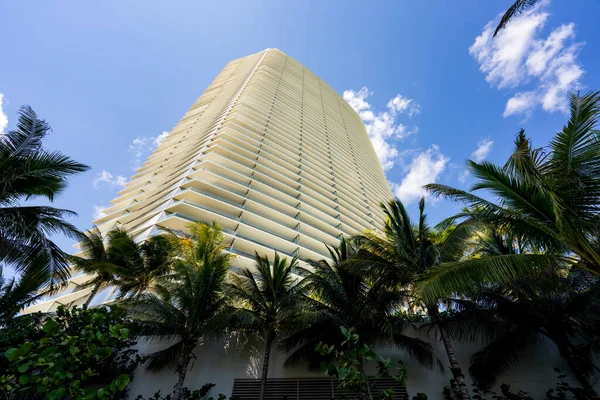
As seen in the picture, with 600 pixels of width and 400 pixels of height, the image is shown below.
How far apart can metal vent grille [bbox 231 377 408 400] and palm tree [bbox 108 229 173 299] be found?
6.25m

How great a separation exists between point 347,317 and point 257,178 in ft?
56.4

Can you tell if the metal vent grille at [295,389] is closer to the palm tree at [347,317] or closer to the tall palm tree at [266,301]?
the tall palm tree at [266,301]

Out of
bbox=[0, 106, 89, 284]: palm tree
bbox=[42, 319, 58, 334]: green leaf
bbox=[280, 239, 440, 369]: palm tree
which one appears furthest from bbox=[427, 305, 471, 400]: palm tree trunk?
bbox=[0, 106, 89, 284]: palm tree

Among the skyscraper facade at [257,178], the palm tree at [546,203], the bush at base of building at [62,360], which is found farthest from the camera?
the skyscraper facade at [257,178]

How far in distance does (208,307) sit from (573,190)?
1066 cm

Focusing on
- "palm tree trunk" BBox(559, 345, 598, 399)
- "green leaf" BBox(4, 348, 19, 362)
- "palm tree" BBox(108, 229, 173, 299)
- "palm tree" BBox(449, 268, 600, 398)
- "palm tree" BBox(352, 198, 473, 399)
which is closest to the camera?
"green leaf" BBox(4, 348, 19, 362)

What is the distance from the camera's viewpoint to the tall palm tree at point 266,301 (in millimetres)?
10703

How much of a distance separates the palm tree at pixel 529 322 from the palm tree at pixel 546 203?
2.24 meters

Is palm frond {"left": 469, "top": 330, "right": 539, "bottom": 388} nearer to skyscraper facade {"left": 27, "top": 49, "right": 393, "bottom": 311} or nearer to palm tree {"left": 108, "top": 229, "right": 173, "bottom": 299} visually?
skyscraper facade {"left": 27, "top": 49, "right": 393, "bottom": 311}

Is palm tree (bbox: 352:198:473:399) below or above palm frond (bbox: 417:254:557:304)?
above

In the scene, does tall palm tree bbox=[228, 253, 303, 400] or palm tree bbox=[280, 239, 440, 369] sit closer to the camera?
palm tree bbox=[280, 239, 440, 369]

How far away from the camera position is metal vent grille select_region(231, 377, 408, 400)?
1074 centimetres

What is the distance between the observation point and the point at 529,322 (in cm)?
991

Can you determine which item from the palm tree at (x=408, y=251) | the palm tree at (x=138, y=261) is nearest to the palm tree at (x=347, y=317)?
the palm tree at (x=408, y=251)
